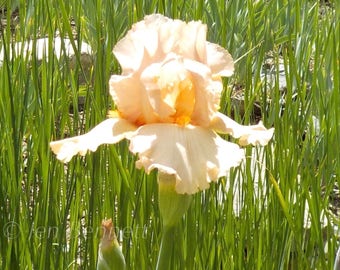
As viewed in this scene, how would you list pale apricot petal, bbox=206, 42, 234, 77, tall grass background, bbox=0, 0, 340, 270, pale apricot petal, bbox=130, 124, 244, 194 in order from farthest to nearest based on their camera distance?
1. tall grass background, bbox=0, 0, 340, 270
2. pale apricot petal, bbox=206, 42, 234, 77
3. pale apricot petal, bbox=130, 124, 244, 194

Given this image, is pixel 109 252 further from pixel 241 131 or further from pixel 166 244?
pixel 241 131

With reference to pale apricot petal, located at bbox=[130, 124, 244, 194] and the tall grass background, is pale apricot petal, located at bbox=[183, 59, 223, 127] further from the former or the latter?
the tall grass background

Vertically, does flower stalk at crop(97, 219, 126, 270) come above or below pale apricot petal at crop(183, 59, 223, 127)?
below

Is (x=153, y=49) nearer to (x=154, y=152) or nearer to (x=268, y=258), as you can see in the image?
(x=154, y=152)

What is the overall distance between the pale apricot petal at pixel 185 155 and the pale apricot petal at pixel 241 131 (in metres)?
0.03

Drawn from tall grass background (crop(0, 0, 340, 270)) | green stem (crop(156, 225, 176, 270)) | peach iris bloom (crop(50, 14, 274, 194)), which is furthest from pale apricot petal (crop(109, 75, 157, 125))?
tall grass background (crop(0, 0, 340, 270))

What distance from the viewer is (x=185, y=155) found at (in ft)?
2.38

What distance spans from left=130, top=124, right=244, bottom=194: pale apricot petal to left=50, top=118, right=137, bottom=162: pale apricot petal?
0.02 meters

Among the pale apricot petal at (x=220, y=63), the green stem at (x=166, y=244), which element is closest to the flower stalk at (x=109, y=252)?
the green stem at (x=166, y=244)

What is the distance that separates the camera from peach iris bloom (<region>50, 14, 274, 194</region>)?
727mm

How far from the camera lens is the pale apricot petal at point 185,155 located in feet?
2.34

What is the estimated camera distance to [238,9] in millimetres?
2529

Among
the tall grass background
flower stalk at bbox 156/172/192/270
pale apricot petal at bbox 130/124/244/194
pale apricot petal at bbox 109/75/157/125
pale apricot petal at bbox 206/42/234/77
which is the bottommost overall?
the tall grass background

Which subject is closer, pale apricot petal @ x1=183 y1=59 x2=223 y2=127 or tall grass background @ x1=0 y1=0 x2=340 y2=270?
pale apricot petal @ x1=183 y1=59 x2=223 y2=127
